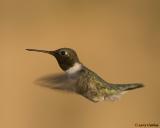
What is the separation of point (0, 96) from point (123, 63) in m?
0.58

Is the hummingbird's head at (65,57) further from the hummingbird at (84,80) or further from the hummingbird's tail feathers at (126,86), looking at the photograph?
the hummingbird's tail feathers at (126,86)

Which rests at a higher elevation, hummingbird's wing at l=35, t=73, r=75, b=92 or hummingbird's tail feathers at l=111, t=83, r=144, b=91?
hummingbird's wing at l=35, t=73, r=75, b=92

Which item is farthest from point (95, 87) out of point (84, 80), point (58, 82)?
point (58, 82)

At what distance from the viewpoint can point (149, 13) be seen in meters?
1.76

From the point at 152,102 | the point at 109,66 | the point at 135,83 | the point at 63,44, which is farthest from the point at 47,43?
the point at 152,102

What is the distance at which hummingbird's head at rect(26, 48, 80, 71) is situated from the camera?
1.64 meters

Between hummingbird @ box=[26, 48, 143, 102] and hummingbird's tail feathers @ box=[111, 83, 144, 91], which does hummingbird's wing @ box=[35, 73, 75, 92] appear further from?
hummingbird's tail feathers @ box=[111, 83, 144, 91]

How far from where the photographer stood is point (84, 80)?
5.37 ft

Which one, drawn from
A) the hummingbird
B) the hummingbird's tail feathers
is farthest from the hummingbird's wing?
the hummingbird's tail feathers

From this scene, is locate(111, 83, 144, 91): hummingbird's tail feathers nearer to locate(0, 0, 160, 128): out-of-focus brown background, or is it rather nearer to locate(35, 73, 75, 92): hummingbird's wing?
locate(0, 0, 160, 128): out-of-focus brown background

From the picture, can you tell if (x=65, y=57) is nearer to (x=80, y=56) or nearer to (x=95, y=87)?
(x=80, y=56)

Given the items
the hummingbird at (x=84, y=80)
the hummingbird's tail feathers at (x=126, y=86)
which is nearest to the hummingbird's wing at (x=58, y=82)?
the hummingbird at (x=84, y=80)

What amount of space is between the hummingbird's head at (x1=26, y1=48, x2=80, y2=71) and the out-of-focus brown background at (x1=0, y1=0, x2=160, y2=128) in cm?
3

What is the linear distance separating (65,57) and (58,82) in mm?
119
